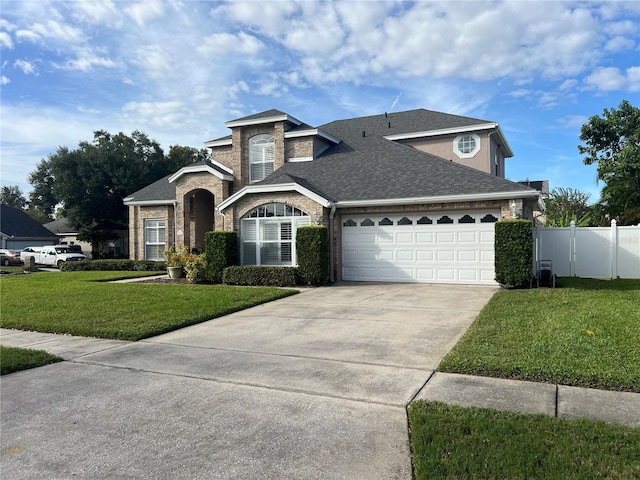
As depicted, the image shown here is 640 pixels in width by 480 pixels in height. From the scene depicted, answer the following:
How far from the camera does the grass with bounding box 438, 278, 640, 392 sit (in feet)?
16.9

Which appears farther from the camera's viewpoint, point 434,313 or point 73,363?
point 434,313

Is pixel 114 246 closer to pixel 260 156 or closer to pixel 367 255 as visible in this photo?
pixel 260 156

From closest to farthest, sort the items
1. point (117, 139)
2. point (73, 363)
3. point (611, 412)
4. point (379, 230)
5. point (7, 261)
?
point (611, 412) → point (73, 363) → point (379, 230) → point (7, 261) → point (117, 139)

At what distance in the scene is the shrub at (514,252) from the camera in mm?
12617

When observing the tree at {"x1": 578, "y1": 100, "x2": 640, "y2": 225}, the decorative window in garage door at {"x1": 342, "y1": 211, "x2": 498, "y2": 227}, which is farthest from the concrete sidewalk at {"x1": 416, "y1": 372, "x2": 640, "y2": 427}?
the tree at {"x1": 578, "y1": 100, "x2": 640, "y2": 225}

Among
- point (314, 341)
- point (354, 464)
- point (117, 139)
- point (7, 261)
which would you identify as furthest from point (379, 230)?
point (117, 139)

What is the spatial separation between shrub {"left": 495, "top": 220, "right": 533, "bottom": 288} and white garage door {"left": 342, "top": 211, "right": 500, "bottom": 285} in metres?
1.07

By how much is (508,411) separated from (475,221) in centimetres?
1085

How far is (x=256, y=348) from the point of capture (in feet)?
22.8

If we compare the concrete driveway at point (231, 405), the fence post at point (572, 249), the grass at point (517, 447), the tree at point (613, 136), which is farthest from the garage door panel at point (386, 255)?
the tree at point (613, 136)

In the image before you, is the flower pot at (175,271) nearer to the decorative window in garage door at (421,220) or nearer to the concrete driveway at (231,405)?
the decorative window in garage door at (421,220)

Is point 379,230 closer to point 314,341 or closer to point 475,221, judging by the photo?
point 475,221

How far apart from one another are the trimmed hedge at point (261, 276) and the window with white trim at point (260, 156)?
6521 mm

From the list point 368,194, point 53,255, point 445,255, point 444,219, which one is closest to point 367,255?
point 368,194
